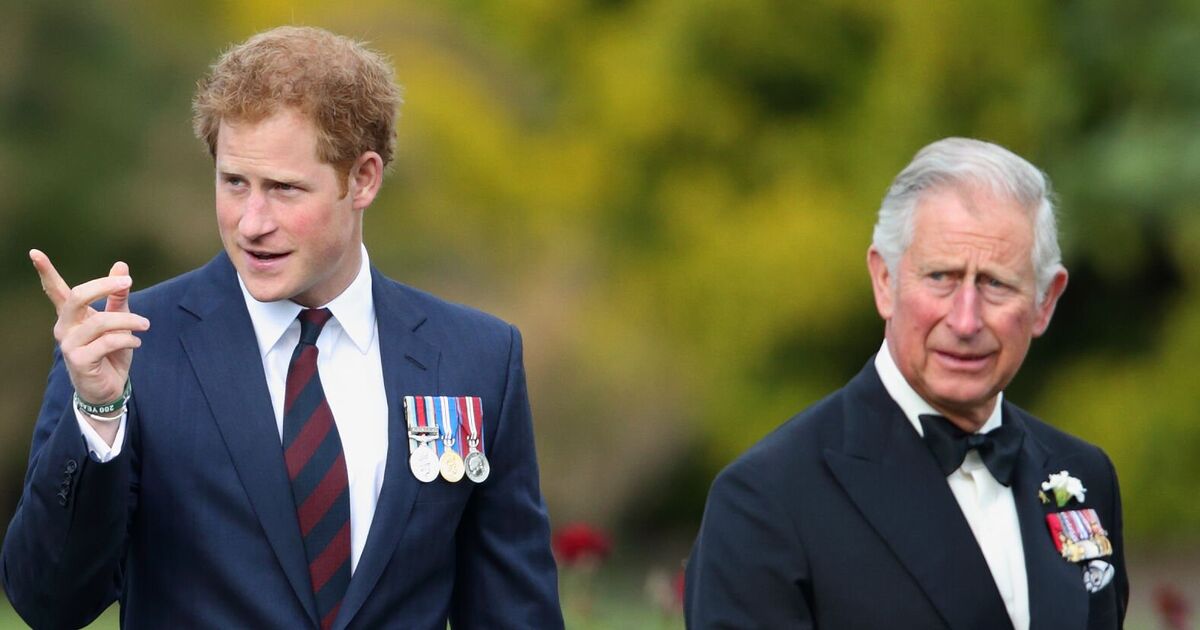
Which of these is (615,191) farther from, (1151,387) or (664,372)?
(1151,387)

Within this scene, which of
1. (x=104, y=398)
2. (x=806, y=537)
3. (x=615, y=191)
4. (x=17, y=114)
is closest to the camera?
(x=104, y=398)

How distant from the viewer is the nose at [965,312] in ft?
11.5

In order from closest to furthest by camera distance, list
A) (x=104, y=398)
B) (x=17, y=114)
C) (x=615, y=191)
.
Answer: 1. (x=104, y=398)
2. (x=17, y=114)
3. (x=615, y=191)

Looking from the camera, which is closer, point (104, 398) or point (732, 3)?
point (104, 398)

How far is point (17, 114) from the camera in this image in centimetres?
1109

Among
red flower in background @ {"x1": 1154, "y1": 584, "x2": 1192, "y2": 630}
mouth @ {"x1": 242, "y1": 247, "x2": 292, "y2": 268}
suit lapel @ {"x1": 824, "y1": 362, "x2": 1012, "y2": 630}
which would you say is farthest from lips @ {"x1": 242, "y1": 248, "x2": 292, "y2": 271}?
red flower in background @ {"x1": 1154, "y1": 584, "x2": 1192, "y2": 630}

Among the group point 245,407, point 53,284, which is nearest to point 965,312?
point 245,407

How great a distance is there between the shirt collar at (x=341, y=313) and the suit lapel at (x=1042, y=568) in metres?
1.31

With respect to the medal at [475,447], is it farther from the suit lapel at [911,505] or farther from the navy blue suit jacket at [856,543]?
the suit lapel at [911,505]

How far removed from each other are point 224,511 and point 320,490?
7.0 inches

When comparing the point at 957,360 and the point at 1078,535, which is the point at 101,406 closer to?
the point at 957,360

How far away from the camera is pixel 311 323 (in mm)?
3670

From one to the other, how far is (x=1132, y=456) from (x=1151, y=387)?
1.46 feet

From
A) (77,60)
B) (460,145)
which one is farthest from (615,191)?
(77,60)
